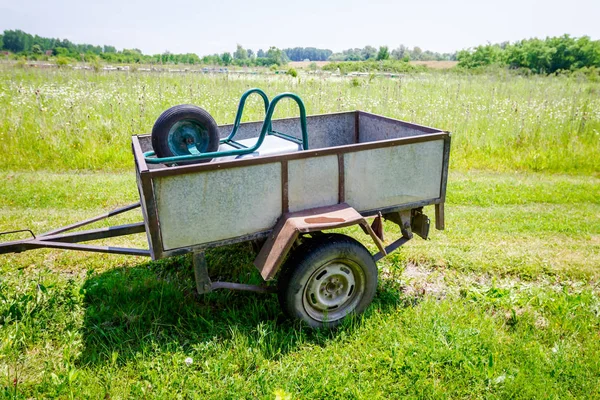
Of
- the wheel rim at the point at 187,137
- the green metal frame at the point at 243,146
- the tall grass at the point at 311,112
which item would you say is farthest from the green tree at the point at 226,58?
the wheel rim at the point at 187,137

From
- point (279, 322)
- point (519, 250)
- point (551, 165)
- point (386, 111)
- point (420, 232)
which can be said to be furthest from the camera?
point (386, 111)

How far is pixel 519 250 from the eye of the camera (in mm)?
4598

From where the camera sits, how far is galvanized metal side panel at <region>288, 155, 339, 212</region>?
3.02m

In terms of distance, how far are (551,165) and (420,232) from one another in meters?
5.02

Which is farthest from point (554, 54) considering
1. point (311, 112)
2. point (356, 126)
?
point (356, 126)

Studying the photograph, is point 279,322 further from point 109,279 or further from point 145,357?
point 109,279

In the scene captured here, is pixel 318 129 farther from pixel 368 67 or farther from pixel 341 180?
pixel 368 67

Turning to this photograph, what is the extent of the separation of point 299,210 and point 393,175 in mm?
789

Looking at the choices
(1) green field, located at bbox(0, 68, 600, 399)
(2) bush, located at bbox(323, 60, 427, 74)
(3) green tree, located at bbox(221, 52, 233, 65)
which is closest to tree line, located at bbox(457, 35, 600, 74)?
(2) bush, located at bbox(323, 60, 427, 74)

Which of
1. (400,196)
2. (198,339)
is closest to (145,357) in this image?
(198,339)

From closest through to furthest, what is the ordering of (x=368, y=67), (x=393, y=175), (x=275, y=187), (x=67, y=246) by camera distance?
1. (x=275, y=187)
2. (x=67, y=246)
3. (x=393, y=175)
4. (x=368, y=67)

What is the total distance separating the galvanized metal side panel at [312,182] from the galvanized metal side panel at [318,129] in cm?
148

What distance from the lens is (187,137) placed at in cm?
359

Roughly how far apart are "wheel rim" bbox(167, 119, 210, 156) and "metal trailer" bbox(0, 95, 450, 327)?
0.64ft
